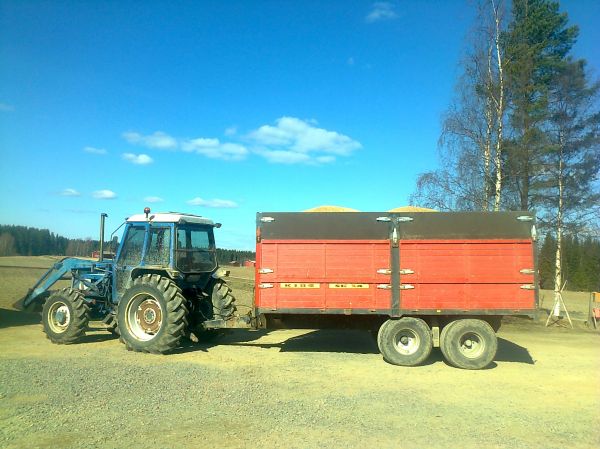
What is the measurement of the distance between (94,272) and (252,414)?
6.83m

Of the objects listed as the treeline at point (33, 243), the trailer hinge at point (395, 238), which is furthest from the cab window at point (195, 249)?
the treeline at point (33, 243)

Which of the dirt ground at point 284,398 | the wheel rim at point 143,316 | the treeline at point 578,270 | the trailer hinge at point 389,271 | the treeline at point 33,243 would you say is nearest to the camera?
the dirt ground at point 284,398

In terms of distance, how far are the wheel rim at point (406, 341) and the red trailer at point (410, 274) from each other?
0.06 feet

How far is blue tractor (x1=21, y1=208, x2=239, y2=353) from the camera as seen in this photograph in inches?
380

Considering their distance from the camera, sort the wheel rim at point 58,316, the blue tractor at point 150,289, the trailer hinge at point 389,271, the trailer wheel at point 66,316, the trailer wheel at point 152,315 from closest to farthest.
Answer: the trailer hinge at point 389,271 → the trailer wheel at point 152,315 → the blue tractor at point 150,289 → the trailer wheel at point 66,316 → the wheel rim at point 58,316

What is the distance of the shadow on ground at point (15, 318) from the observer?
1322cm

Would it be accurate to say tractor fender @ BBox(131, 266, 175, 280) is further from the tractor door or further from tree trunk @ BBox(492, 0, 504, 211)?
tree trunk @ BBox(492, 0, 504, 211)

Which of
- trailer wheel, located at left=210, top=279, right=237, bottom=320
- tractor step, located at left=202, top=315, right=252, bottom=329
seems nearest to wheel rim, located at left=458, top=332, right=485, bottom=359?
tractor step, located at left=202, top=315, right=252, bottom=329

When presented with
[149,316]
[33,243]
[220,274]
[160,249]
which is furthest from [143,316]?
[33,243]

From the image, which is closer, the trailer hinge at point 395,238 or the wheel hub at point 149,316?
the trailer hinge at point 395,238

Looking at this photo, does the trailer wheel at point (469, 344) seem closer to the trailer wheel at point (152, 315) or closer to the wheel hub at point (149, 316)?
the trailer wheel at point (152, 315)

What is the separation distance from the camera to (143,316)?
9.92 m

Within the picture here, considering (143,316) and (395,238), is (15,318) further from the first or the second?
(395,238)

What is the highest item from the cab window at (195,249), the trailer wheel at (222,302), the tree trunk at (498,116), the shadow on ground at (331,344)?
the tree trunk at (498,116)
